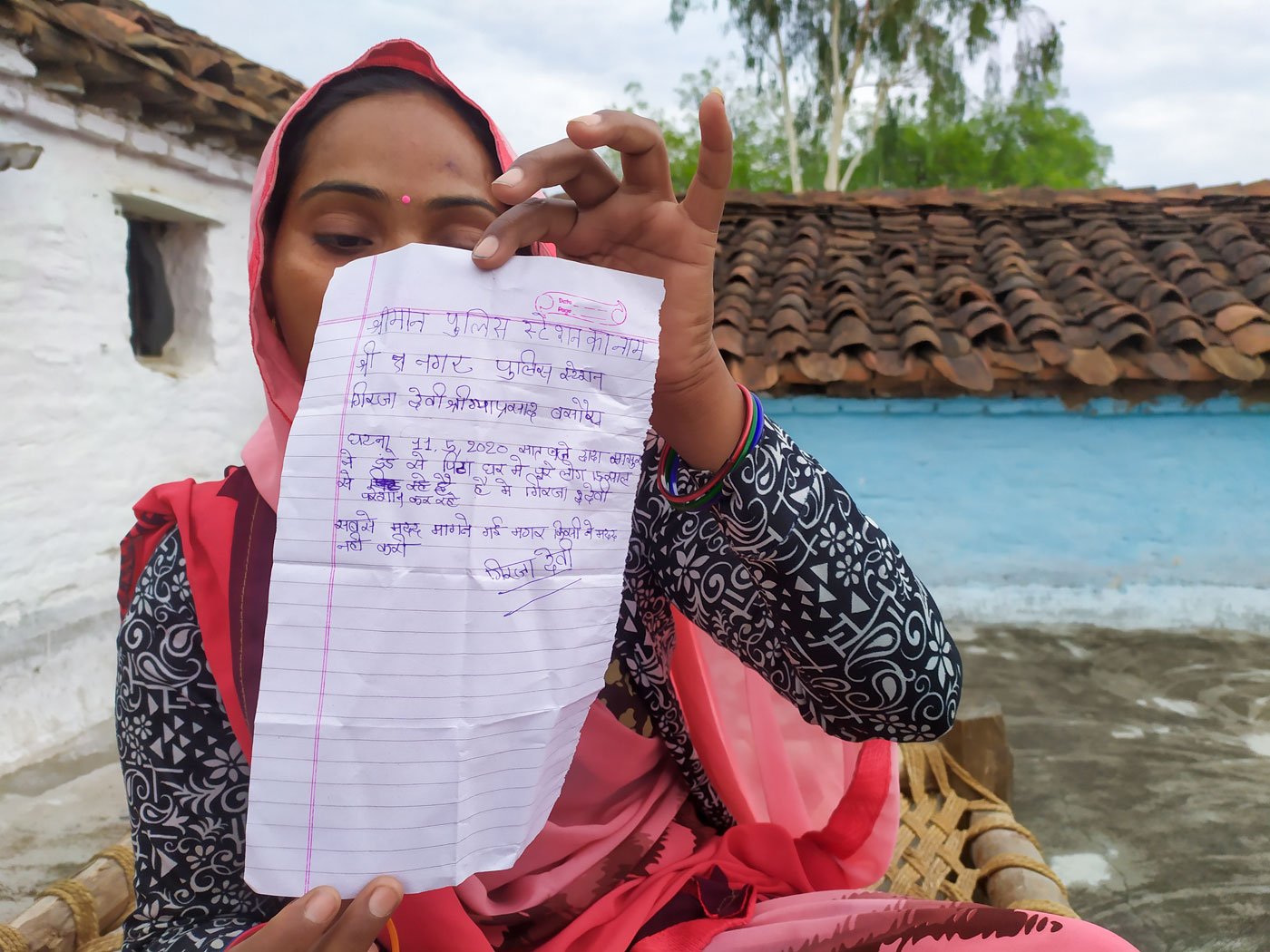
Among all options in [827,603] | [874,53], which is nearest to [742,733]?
[827,603]

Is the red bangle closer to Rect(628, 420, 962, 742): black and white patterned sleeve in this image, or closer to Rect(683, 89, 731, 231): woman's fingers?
Rect(628, 420, 962, 742): black and white patterned sleeve

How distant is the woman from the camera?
79cm

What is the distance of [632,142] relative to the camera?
0.73 metres

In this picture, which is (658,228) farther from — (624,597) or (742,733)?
(742,733)

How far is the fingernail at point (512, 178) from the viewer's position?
0.68m

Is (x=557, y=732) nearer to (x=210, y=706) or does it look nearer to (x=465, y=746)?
(x=465, y=746)

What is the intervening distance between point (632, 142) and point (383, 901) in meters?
0.63

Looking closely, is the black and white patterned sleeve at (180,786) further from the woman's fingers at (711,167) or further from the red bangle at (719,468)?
the woman's fingers at (711,167)

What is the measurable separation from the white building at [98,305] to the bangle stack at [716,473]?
9.86 ft

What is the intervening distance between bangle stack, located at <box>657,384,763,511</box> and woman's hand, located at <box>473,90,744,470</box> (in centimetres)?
1

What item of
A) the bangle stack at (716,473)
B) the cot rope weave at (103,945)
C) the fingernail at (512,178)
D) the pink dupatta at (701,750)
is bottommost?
the cot rope weave at (103,945)

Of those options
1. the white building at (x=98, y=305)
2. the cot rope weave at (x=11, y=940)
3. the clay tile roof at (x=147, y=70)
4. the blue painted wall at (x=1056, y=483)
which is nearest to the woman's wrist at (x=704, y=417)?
the cot rope weave at (x=11, y=940)

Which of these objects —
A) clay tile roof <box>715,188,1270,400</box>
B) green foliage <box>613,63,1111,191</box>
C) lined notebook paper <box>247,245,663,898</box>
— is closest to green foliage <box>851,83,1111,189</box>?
green foliage <box>613,63,1111,191</box>

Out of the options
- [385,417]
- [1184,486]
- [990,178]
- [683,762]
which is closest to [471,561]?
[385,417]
